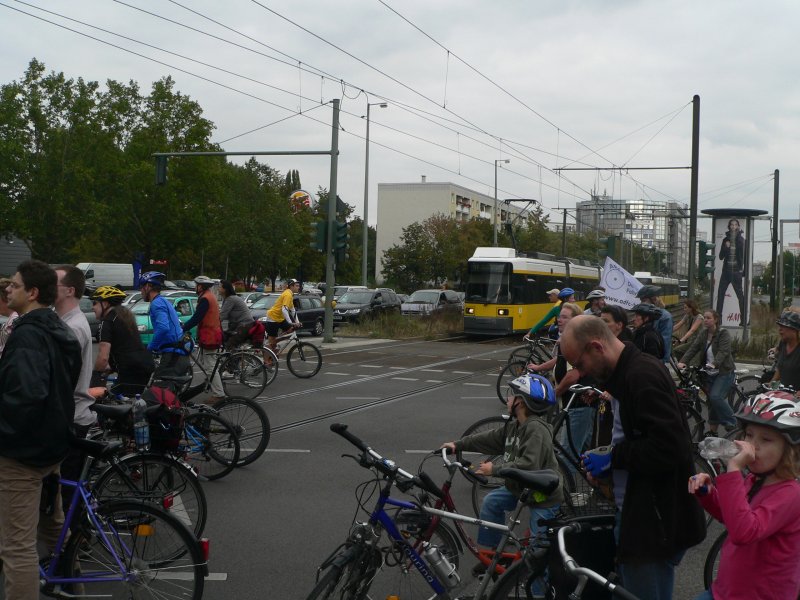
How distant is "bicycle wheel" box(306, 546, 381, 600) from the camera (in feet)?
12.6

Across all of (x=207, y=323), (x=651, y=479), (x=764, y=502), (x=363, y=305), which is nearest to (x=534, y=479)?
(x=651, y=479)

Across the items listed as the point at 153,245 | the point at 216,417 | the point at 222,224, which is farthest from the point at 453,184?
the point at 216,417

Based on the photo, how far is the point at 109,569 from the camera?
176 inches

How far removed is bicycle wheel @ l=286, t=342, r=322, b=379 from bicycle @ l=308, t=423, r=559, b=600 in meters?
12.7

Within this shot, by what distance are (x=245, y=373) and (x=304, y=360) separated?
2676mm

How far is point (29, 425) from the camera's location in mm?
4059

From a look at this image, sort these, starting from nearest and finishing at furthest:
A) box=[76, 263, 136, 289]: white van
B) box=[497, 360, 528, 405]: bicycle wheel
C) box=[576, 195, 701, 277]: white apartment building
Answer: box=[497, 360, 528, 405]: bicycle wheel
box=[576, 195, 701, 277]: white apartment building
box=[76, 263, 136, 289]: white van

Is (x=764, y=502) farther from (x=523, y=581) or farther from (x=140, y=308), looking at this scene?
(x=140, y=308)

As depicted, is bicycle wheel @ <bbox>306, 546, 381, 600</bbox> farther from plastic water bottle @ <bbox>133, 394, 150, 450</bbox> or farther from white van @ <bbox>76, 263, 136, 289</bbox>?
white van @ <bbox>76, 263, 136, 289</bbox>

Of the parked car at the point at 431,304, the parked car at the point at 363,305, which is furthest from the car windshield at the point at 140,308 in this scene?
the parked car at the point at 431,304

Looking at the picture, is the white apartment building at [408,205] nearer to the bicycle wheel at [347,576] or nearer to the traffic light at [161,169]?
the traffic light at [161,169]

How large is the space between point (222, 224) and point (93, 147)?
37.0 feet

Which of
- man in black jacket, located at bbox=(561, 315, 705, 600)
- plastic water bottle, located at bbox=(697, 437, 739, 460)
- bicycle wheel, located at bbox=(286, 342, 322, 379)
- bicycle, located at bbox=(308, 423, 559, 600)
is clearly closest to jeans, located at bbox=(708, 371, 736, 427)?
bicycle, located at bbox=(308, 423, 559, 600)

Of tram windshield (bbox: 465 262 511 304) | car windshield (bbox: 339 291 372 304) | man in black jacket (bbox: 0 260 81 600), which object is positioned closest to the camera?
man in black jacket (bbox: 0 260 81 600)
